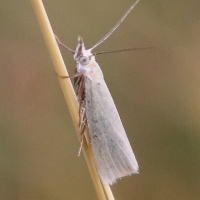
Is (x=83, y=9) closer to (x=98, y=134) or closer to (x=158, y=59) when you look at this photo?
(x=158, y=59)

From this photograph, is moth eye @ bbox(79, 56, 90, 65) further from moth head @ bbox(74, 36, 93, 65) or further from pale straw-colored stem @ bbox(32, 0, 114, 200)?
pale straw-colored stem @ bbox(32, 0, 114, 200)

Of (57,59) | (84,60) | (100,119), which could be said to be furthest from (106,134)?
(57,59)

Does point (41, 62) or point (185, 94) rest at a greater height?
point (41, 62)

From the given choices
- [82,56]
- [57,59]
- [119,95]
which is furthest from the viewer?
[119,95]

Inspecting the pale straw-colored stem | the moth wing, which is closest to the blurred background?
the moth wing

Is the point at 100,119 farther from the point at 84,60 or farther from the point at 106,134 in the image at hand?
the point at 84,60

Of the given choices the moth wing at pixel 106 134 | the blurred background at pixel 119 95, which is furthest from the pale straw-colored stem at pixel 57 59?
the blurred background at pixel 119 95

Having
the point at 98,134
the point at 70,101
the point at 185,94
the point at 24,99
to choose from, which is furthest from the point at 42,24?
the point at 185,94
